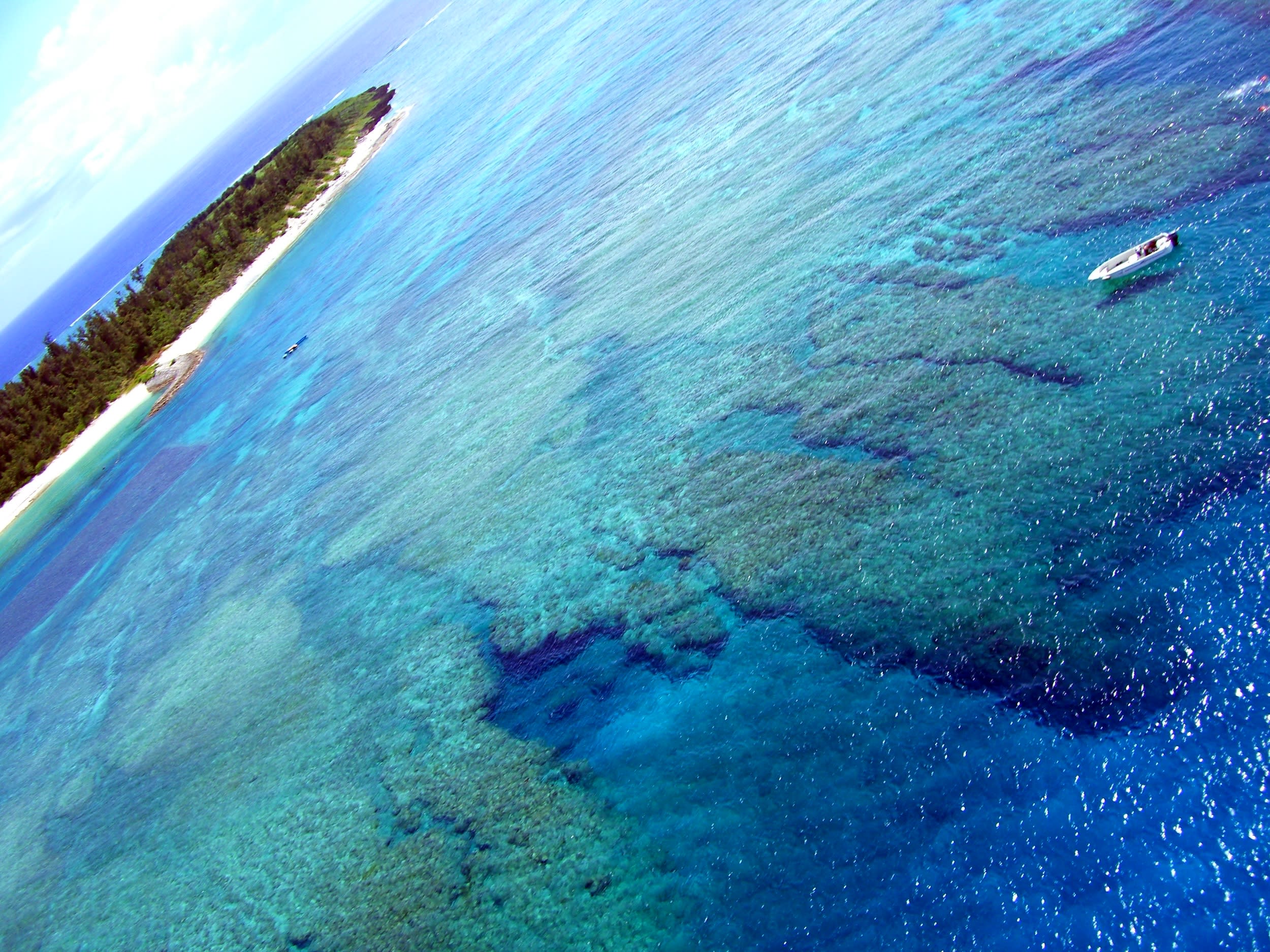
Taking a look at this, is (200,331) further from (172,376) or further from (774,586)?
(774,586)

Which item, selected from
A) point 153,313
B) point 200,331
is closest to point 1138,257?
point 200,331

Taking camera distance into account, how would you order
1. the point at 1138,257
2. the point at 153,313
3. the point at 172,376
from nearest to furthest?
the point at 1138,257 → the point at 172,376 → the point at 153,313

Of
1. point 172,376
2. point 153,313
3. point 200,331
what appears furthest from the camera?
point 153,313

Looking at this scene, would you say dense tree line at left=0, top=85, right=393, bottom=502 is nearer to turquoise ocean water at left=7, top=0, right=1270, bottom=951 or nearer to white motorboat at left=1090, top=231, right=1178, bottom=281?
turquoise ocean water at left=7, top=0, right=1270, bottom=951

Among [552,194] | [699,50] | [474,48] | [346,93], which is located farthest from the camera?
[346,93]

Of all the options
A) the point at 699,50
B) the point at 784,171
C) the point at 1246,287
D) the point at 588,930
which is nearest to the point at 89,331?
the point at 699,50

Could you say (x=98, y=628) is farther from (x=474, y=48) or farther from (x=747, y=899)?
(x=474, y=48)
